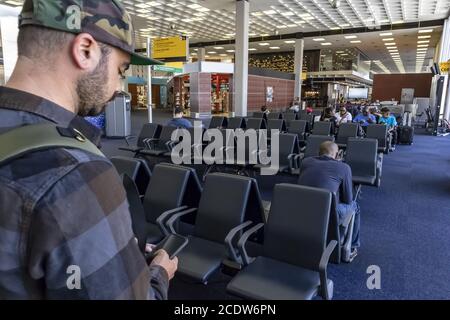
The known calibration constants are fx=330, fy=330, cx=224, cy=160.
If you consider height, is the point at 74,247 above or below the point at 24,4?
below

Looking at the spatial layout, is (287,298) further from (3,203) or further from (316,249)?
(3,203)

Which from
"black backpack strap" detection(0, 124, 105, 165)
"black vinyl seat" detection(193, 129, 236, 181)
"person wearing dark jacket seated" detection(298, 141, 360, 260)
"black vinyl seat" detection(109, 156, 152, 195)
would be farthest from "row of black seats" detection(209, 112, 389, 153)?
"black backpack strap" detection(0, 124, 105, 165)

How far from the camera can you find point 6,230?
1.68ft

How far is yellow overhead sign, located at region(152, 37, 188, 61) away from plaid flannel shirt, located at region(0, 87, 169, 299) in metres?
8.21

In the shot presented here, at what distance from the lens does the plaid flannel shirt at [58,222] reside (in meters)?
0.50

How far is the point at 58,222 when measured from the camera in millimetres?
505

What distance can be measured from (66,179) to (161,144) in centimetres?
545

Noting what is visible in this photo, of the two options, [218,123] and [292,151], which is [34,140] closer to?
[292,151]

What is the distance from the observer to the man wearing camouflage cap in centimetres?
51

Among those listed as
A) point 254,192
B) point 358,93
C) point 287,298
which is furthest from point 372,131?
point 358,93

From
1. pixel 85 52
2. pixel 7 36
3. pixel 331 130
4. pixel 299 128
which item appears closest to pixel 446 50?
pixel 331 130

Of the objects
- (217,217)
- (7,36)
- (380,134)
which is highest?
(7,36)

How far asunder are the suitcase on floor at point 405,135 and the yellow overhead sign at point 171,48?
646 centimetres

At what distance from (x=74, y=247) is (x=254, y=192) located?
1.89 metres
